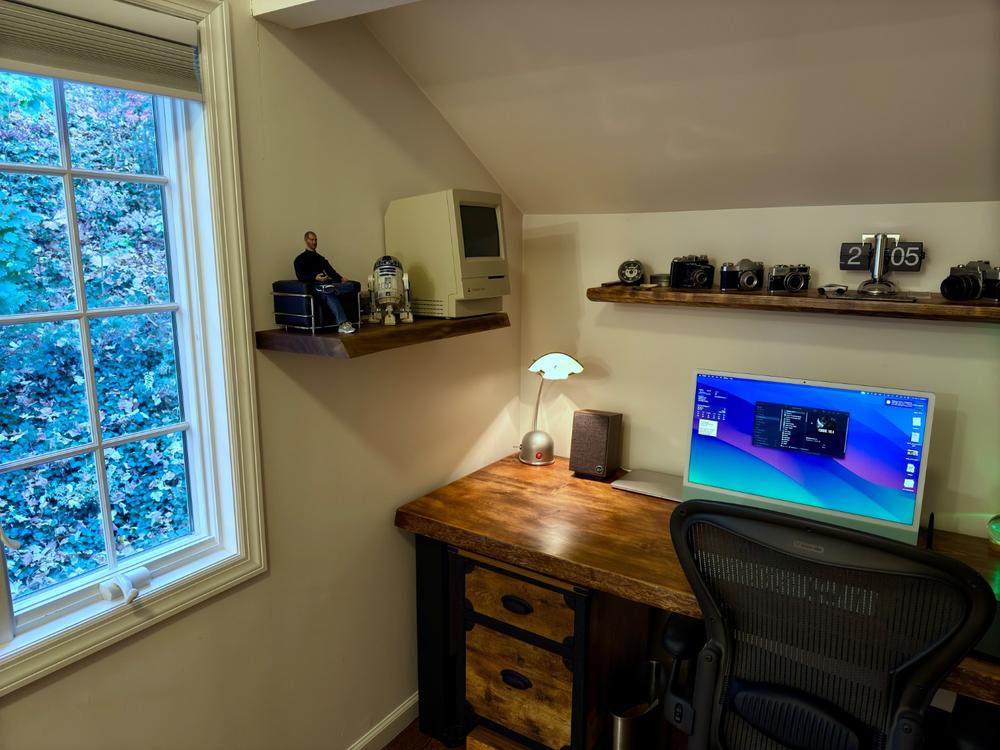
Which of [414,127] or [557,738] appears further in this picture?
[414,127]

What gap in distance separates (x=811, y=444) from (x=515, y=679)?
43.1 inches

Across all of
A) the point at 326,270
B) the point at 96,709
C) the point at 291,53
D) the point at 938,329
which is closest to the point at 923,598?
the point at 938,329

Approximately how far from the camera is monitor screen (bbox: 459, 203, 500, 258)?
6.18 ft

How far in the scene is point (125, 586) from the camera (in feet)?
4.68

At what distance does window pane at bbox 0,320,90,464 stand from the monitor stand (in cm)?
160

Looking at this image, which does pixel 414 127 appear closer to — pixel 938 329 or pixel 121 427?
pixel 121 427

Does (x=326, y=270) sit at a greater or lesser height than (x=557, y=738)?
greater

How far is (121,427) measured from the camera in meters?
1.50

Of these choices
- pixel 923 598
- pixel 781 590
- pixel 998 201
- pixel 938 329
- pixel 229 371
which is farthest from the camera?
pixel 938 329

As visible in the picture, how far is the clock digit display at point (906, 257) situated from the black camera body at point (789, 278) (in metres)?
0.22

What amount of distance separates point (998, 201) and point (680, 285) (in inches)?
33.8

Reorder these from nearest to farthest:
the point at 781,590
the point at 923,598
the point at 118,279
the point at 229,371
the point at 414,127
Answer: the point at 923,598 < the point at 781,590 < the point at 118,279 < the point at 229,371 < the point at 414,127

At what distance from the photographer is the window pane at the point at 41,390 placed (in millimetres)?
1314

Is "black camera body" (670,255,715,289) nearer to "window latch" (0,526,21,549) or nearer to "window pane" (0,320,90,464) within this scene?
"window pane" (0,320,90,464)
